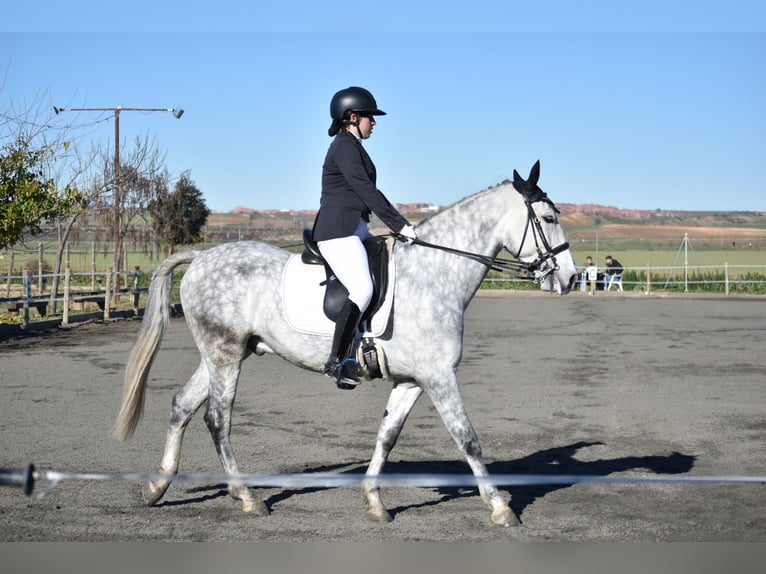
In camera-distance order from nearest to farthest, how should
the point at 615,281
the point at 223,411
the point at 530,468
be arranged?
the point at 223,411 → the point at 530,468 → the point at 615,281

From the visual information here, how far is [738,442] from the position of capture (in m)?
8.73

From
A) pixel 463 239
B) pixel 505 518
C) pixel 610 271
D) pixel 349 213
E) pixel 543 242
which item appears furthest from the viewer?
pixel 610 271

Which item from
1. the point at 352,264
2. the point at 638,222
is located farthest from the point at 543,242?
the point at 638,222

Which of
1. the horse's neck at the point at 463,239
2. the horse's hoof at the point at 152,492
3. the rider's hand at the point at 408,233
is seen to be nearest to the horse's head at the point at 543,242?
the horse's neck at the point at 463,239

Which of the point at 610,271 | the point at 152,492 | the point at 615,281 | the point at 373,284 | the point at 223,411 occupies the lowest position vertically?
the point at 152,492

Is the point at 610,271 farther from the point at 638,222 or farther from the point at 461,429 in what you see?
the point at 638,222

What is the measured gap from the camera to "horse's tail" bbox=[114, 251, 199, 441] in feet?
22.3

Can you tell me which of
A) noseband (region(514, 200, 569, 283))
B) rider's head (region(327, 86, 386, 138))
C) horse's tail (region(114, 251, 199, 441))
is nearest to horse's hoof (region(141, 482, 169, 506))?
horse's tail (region(114, 251, 199, 441))

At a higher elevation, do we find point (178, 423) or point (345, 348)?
point (345, 348)

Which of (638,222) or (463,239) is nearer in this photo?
(463,239)

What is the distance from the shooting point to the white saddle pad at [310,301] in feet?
20.4

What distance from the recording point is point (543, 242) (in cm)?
637

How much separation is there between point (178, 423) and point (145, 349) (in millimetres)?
660

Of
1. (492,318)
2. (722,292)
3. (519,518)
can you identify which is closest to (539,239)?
(519,518)
